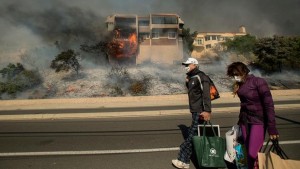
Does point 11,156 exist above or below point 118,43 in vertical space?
below

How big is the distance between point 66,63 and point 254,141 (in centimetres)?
2630

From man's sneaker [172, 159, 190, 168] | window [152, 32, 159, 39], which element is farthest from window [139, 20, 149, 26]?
man's sneaker [172, 159, 190, 168]

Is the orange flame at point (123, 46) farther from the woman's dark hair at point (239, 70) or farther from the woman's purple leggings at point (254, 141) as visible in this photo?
the woman's purple leggings at point (254, 141)

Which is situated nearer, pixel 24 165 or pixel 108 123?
pixel 24 165

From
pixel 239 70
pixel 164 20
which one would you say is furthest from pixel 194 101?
pixel 164 20

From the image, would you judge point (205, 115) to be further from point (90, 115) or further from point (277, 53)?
point (277, 53)

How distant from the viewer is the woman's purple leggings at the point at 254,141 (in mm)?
3439

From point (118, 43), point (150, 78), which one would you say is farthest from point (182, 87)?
point (118, 43)

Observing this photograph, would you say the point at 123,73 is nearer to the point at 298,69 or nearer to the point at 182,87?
the point at 182,87

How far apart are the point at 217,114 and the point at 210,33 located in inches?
2780

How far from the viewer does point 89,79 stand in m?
23.5

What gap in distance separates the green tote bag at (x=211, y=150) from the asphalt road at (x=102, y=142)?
560 mm

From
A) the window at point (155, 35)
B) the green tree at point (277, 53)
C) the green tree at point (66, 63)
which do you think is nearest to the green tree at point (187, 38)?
the window at point (155, 35)

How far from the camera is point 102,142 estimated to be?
6.28 meters
